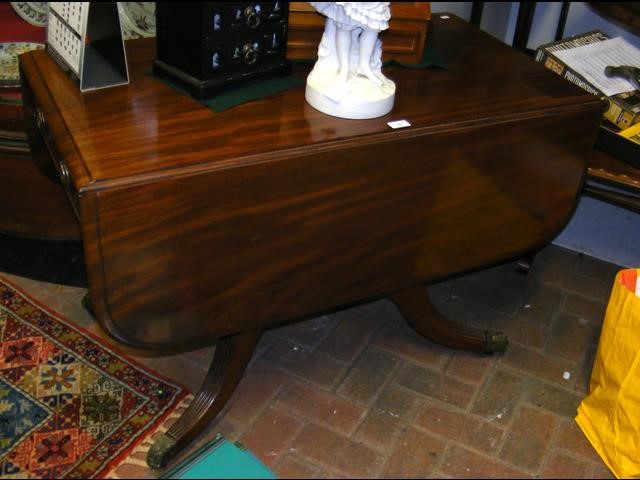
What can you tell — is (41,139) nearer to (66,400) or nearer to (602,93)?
(66,400)

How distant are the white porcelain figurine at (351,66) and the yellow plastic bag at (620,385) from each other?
0.71 meters

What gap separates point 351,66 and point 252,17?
0.23 meters

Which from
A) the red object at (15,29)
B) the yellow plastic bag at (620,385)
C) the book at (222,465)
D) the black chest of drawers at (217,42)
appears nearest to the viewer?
the book at (222,465)

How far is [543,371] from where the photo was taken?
83.7 inches

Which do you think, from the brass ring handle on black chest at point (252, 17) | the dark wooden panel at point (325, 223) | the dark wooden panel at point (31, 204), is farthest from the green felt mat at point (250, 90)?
the dark wooden panel at point (31, 204)

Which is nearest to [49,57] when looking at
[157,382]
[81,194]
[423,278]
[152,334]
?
[81,194]

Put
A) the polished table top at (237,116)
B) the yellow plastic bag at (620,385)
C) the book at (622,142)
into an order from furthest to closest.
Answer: the book at (622,142) < the yellow plastic bag at (620,385) < the polished table top at (237,116)

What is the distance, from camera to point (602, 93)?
209 cm

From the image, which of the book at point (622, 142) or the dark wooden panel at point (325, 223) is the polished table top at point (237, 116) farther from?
the book at point (622, 142)

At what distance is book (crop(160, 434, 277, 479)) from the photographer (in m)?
1.31

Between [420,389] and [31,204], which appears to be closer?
[420,389]

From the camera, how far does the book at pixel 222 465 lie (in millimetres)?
1312

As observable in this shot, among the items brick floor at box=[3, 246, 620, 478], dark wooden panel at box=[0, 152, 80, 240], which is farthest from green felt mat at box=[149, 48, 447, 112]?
brick floor at box=[3, 246, 620, 478]

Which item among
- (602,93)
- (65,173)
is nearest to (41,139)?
(65,173)
